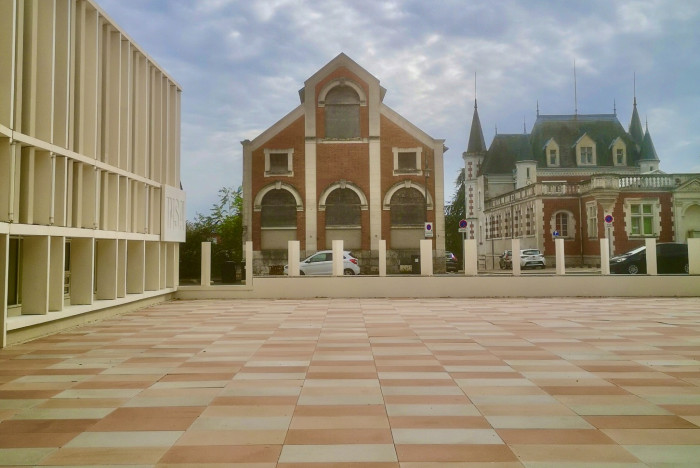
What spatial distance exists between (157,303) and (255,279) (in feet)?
11.7

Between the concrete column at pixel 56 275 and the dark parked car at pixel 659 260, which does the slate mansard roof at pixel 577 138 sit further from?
the concrete column at pixel 56 275

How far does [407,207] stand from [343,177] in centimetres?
441

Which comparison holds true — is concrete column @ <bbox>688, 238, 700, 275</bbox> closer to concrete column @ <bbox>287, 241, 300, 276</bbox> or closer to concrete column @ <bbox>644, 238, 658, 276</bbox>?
concrete column @ <bbox>644, 238, 658, 276</bbox>

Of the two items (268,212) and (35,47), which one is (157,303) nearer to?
(35,47)

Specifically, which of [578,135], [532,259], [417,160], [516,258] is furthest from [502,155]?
[516,258]

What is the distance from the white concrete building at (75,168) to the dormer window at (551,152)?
1986 inches

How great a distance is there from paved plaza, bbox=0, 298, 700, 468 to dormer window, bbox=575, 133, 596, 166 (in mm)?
53521

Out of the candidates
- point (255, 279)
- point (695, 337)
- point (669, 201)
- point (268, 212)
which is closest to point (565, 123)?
point (669, 201)

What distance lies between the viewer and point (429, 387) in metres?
6.56

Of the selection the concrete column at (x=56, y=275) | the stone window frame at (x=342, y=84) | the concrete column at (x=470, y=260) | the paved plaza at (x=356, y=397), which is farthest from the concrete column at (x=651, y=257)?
the stone window frame at (x=342, y=84)

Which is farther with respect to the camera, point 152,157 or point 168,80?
point 168,80

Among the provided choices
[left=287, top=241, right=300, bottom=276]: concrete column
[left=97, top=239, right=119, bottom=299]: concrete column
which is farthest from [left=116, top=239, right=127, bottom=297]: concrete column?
[left=287, top=241, right=300, bottom=276]: concrete column

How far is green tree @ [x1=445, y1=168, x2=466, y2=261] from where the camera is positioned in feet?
256

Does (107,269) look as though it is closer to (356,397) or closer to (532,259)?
(356,397)
